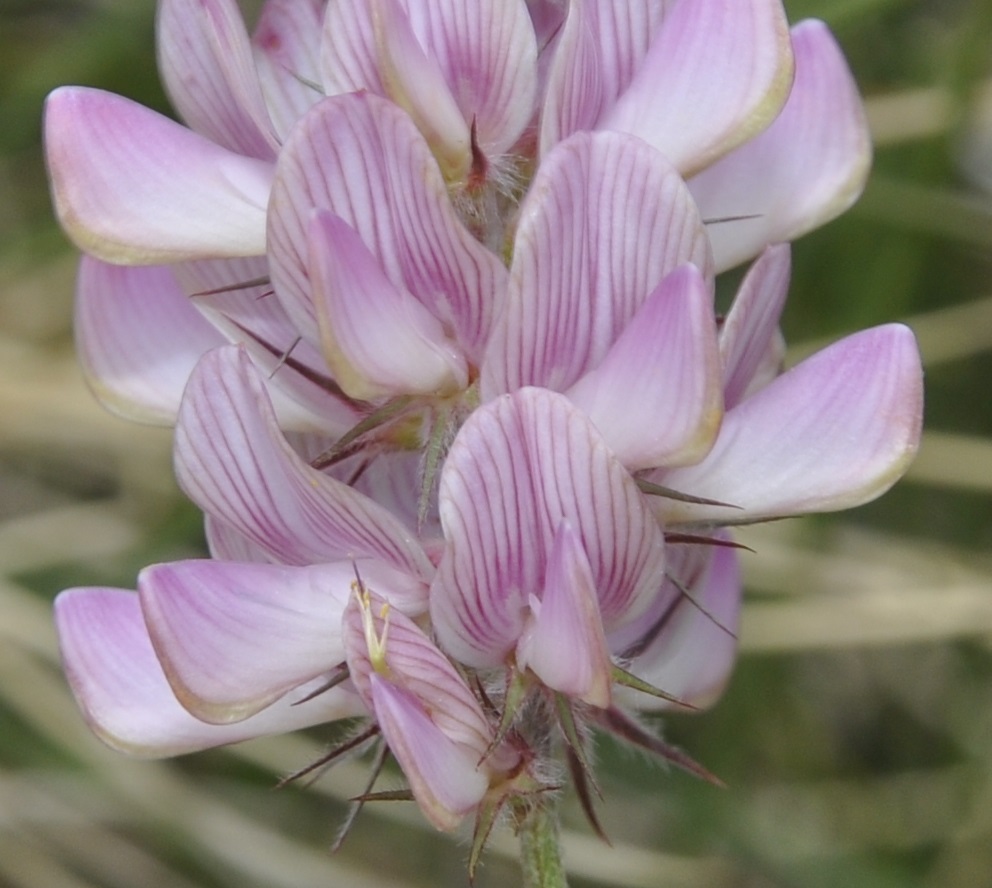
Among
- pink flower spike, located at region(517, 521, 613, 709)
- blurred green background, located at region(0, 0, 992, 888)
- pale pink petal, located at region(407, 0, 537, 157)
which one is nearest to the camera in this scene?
pink flower spike, located at region(517, 521, 613, 709)

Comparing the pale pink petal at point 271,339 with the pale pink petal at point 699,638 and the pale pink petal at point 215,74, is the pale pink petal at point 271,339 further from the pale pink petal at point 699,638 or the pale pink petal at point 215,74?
the pale pink petal at point 699,638

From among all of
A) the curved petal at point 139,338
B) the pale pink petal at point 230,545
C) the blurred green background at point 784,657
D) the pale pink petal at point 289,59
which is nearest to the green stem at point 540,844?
the pale pink petal at point 230,545

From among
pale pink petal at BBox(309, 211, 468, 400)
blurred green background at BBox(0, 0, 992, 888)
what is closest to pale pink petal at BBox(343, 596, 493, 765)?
pale pink petal at BBox(309, 211, 468, 400)

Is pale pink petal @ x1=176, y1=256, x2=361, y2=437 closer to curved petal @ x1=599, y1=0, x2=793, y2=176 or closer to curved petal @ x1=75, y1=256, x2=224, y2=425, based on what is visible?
curved petal @ x1=75, y1=256, x2=224, y2=425

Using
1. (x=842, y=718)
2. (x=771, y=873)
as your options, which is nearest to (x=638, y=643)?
(x=771, y=873)

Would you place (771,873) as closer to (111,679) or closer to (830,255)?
(830,255)
